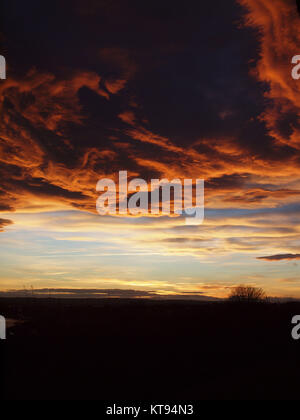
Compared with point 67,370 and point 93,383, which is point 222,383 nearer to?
point 93,383

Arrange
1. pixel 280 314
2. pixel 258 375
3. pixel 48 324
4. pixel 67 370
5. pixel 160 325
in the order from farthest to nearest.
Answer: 1. pixel 280 314
2. pixel 48 324
3. pixel 160 325
4. pixel 67 370
5. pixel 258 375

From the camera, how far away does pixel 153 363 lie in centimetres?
882

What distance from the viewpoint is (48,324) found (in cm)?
1561

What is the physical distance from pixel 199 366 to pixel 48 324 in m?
8.79

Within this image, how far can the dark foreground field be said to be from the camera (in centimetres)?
707

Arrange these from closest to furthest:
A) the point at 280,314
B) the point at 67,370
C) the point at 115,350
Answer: the point at 67,370, the point at 115,350, the point at 280,314

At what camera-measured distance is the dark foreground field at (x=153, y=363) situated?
23.2ft
